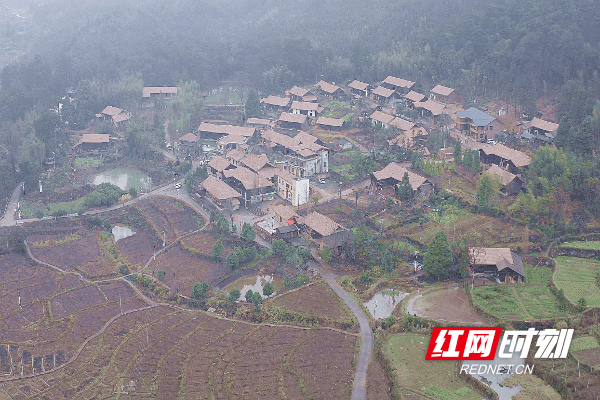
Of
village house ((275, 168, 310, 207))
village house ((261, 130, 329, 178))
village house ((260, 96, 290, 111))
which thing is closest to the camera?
village house ((275, 168, 310, 207))

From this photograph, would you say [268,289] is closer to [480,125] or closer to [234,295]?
[234,295]

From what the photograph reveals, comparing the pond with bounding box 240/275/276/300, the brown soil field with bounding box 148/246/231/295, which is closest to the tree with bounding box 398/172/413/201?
the pond with bounding box 240/275/276/300

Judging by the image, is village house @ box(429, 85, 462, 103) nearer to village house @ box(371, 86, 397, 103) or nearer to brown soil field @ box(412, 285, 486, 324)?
village house @ box(371, 86, 397, 103)

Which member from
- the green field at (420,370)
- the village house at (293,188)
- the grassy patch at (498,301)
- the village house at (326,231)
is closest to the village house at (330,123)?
the village house at (293,188)

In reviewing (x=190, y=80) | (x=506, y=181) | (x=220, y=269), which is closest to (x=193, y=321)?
(x=220, y=269)

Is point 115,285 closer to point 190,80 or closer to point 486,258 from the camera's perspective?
point 486,258

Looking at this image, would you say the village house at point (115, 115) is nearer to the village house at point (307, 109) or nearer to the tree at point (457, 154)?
the village house at point (307, 109)
